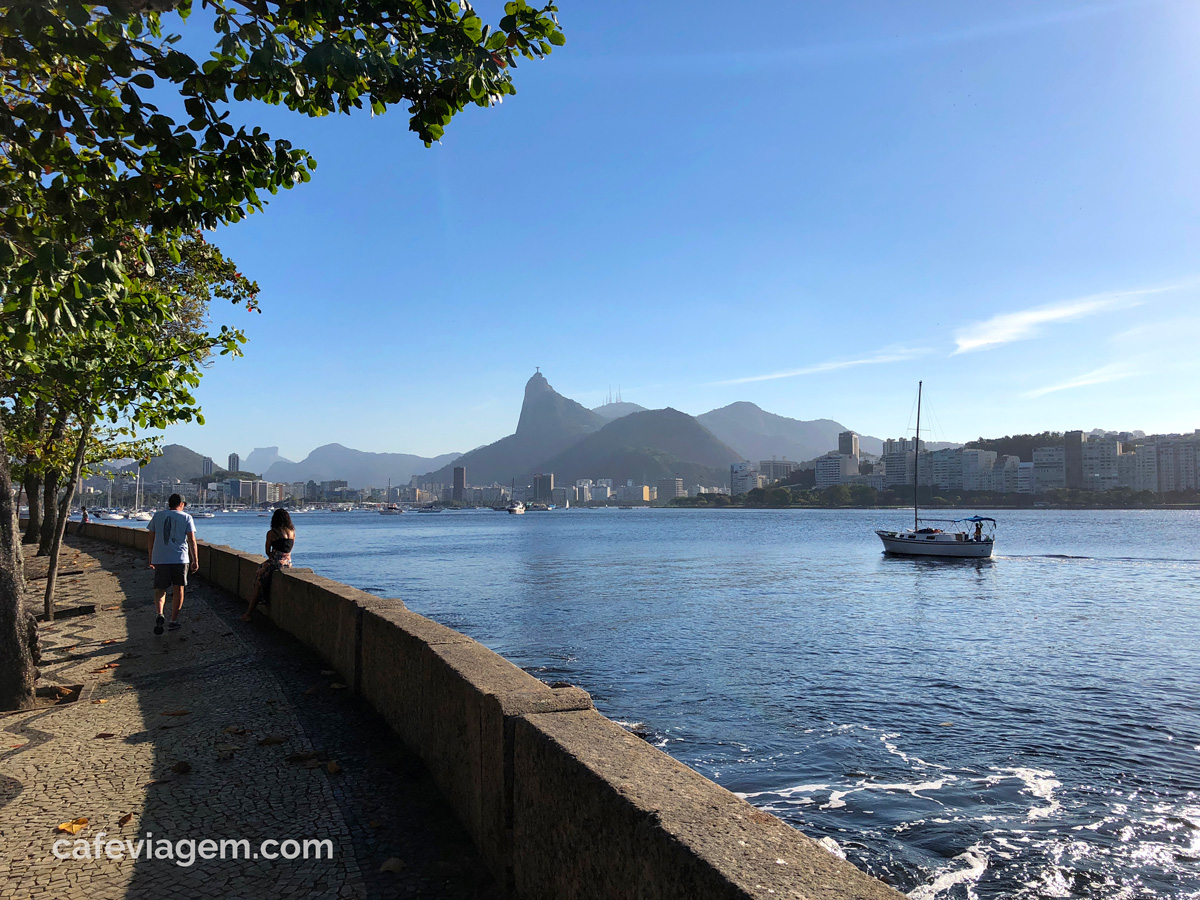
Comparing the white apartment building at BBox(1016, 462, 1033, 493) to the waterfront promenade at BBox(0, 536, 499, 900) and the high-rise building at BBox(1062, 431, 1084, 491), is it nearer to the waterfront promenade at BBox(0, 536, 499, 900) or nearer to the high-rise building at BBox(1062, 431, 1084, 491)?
the high-rise building at BBox(1062, 431, 1084, 491)

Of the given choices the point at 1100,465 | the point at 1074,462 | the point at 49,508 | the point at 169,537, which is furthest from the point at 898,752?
the point at 1100,465

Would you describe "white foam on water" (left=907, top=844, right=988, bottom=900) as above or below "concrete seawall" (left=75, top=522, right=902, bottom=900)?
below

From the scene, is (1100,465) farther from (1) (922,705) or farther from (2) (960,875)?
(2) (960,875)

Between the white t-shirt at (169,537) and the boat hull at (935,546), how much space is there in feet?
161

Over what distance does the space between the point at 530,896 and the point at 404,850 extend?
98 cm

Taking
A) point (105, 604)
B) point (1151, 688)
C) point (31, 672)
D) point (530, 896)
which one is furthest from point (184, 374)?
point (1151, 688)

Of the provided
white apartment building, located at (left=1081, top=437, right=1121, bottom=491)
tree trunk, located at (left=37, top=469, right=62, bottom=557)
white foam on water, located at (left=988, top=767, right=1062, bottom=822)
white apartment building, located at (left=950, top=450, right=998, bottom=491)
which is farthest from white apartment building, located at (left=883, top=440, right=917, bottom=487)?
white foam on water, located at (left=988, top=767, right=1062, bottom=822)

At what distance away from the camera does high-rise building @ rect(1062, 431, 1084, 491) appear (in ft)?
580

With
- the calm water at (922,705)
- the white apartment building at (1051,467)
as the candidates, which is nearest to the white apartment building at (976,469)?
the white apartment building at (1051,467)

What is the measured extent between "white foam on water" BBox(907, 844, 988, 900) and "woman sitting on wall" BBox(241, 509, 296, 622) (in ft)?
26.7

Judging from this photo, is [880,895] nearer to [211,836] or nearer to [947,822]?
[211,836]

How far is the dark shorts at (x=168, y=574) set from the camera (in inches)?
386

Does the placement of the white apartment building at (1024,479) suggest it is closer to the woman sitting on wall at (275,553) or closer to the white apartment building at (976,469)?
the white apartment building at (976,469)

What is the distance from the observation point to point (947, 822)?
7.34m
